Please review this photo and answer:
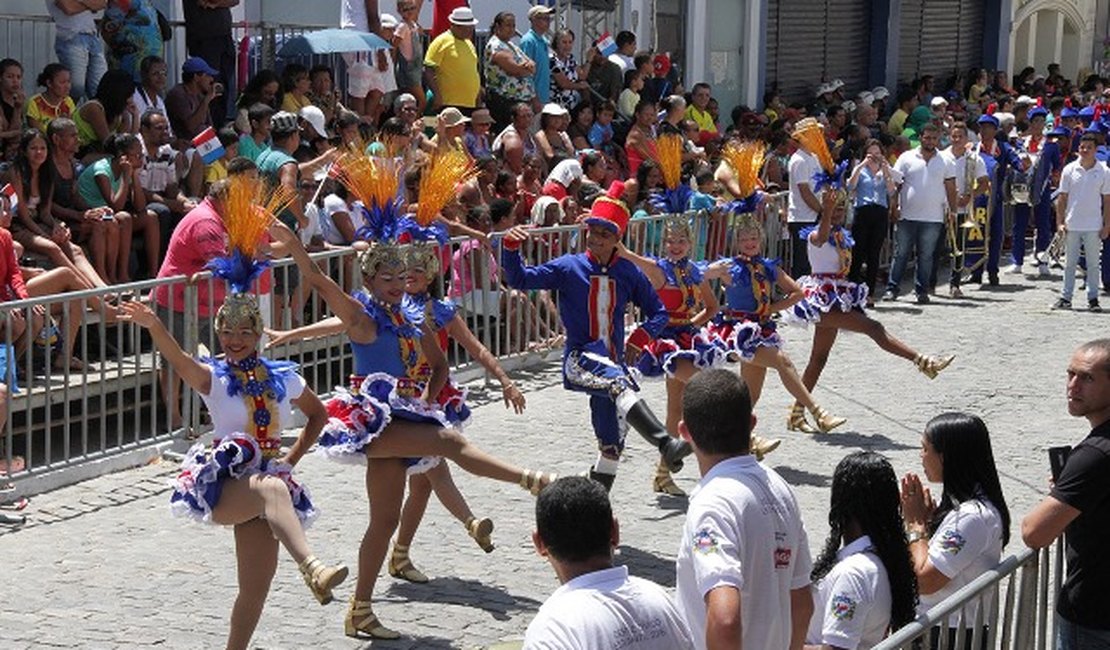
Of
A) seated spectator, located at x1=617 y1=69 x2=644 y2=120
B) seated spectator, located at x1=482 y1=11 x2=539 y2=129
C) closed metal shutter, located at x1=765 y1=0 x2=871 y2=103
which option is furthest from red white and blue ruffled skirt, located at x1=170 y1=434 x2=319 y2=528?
closed metal shutter, located at x1=765 y1=0 x2=871 y2=103

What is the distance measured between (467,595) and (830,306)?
Result: 4.83 meters

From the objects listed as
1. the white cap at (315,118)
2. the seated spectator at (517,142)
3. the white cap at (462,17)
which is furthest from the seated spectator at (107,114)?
the white cap at (462,17)

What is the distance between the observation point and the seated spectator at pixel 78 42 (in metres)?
14.3

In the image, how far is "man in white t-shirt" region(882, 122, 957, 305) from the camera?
61.7 feet

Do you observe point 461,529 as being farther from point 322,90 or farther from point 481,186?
point 322,90

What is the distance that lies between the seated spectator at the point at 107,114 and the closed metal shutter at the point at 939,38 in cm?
1942

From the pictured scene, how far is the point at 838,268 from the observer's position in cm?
1306

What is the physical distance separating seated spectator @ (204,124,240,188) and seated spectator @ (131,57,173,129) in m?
0.57

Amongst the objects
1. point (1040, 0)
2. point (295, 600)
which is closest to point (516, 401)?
point (295, 600)

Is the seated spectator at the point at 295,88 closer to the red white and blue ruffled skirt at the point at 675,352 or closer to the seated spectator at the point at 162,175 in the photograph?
the seated spectator at the point at 162,175

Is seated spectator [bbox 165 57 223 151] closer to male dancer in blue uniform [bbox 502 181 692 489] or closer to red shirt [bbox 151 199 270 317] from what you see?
red shirt [bbox 151 199 270 317]

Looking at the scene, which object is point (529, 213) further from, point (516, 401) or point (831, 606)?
point (831, 606)

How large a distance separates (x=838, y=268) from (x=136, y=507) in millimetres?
5389

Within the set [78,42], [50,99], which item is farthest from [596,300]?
[78,42]
